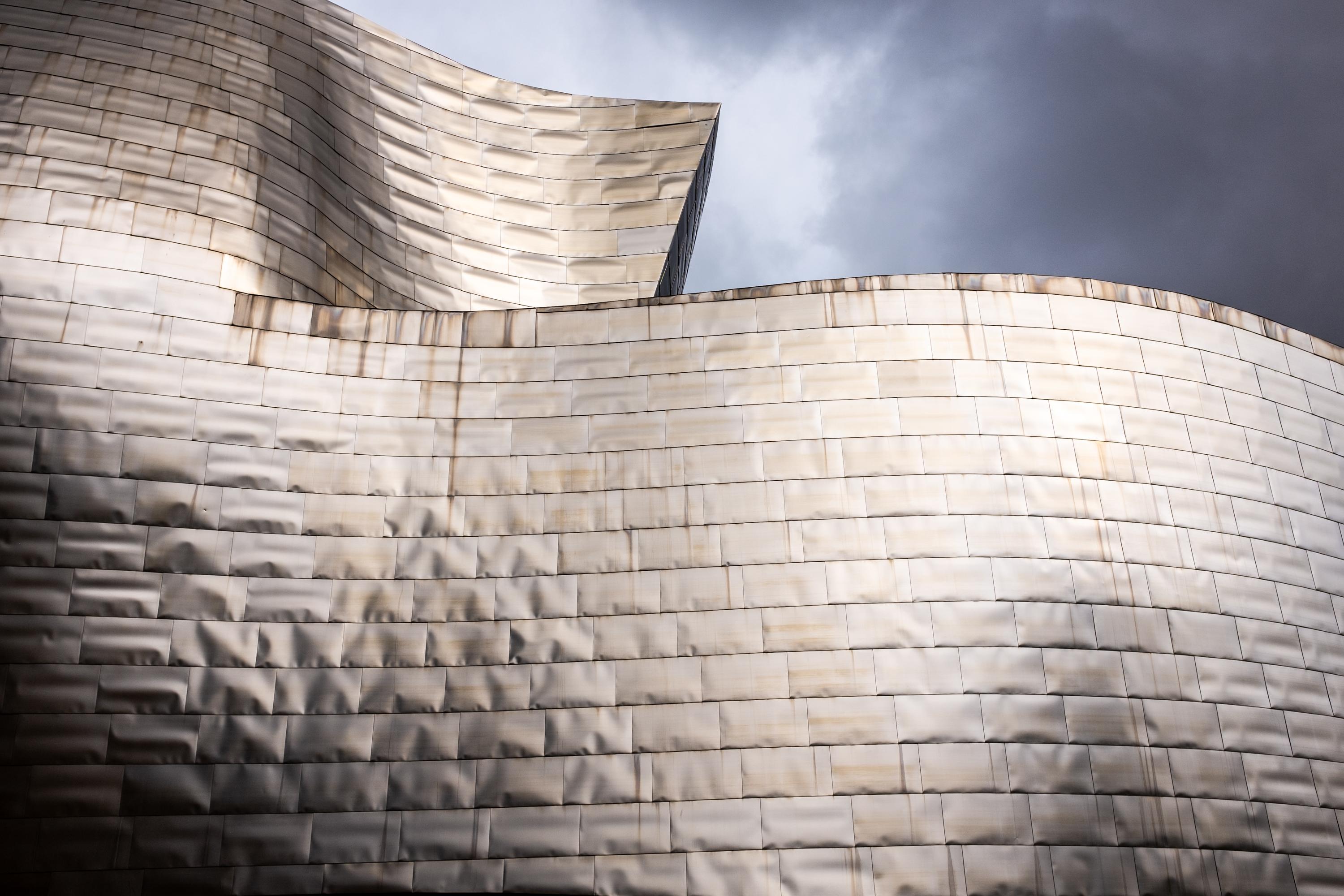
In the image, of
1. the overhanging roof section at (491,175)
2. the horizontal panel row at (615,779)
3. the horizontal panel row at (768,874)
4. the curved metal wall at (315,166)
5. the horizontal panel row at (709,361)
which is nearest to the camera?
the horizontal panel row at (768,874)

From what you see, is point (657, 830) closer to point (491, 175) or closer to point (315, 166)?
point (315, 166)

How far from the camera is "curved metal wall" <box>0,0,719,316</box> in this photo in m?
15.3

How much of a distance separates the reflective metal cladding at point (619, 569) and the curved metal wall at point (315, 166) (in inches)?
4.6

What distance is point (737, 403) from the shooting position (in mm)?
14859

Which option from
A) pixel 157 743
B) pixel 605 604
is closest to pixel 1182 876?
pixel 605 604

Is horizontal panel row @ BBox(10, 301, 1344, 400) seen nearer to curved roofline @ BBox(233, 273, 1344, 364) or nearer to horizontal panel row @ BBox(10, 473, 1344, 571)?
curved roofline @ BBox(233, 273, 1344, 364)

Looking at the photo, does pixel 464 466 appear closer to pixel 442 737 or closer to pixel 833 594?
pixel 442 737

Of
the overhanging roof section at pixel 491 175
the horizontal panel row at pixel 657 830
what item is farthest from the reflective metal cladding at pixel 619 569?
the overhanging roof section at pixel 491 175

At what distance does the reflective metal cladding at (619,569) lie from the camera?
12641 mm

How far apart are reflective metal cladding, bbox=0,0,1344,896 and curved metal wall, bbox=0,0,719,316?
0.38 ft

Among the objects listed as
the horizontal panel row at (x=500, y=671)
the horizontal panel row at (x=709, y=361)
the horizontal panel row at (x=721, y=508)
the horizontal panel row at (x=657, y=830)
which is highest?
the horizontal panel row at (x=709, y=361)

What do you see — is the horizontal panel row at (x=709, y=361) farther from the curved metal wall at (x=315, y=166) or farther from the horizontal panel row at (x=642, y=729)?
the horizontal panel row at (x=642, y=729)

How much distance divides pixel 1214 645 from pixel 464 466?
10488mm

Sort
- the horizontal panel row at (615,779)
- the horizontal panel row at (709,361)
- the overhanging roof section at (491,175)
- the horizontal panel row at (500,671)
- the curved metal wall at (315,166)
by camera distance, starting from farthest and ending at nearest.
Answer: the overhanging roof section at (491,175) → the curved metal wall at (315,166) → the horizontal panel row at (709,361) → the horizontal panel row at (500,671) → the horizontal panel row at (615,779)
